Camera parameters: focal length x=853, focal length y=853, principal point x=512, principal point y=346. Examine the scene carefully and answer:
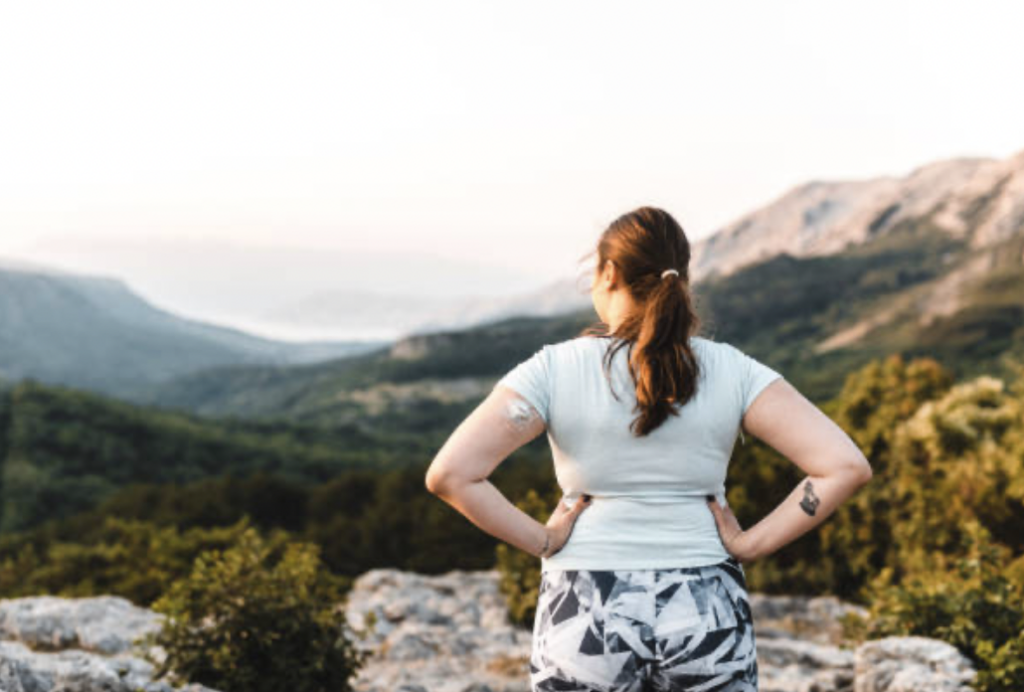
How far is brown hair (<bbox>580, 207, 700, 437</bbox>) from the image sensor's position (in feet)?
7.70

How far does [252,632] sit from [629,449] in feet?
16.1

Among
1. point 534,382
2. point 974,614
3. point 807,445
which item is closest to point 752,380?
point 807,445

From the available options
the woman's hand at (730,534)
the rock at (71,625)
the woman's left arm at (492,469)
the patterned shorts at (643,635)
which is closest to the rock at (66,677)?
the rock at (71,625)

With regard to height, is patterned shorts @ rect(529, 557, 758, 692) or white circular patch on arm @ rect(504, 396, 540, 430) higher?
white circular patch on arm @ rect(504, 396, 540, 430)

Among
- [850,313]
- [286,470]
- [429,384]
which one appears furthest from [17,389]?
[850,313]

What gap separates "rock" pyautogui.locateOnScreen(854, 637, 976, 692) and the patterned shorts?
445 cm

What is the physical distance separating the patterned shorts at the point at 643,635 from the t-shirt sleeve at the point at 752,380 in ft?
1.64

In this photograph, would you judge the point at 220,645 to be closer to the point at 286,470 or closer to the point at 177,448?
the point at 286,470

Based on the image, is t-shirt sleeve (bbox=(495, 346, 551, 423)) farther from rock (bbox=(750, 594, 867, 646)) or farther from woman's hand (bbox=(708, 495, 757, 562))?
rock (bbox=(750, 594, 867, 646))

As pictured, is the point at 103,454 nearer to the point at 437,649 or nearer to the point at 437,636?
the point at 437,636

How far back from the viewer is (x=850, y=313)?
17125cm

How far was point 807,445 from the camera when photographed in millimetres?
2475

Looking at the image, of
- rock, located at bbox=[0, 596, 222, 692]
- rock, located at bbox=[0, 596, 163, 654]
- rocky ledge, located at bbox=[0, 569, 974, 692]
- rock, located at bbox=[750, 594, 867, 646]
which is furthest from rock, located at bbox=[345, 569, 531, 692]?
rock, located at bbox=[750, 594, 867, 646]

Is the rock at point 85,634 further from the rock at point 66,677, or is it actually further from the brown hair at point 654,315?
the brown hair at point 654,315
